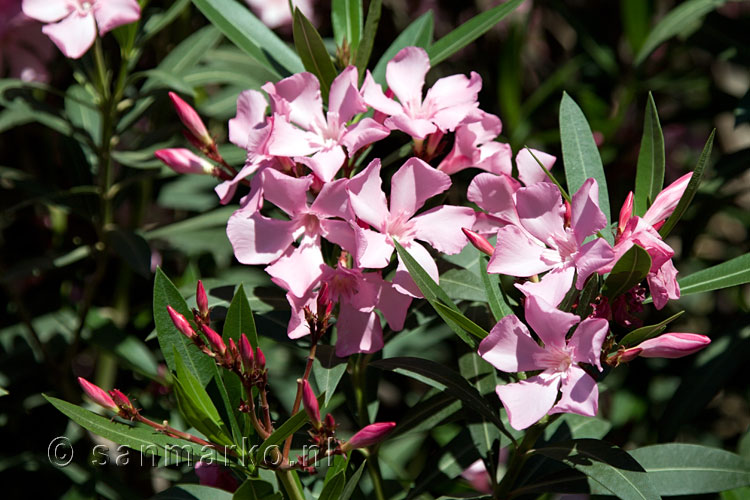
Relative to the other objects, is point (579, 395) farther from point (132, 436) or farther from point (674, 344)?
point (132, 436)

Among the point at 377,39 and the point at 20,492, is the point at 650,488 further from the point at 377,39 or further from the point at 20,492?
the point at 377,39

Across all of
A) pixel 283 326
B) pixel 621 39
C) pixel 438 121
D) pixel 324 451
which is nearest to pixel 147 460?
pixel 283 326

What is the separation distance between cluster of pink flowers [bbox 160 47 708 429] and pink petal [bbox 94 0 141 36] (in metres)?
0.31

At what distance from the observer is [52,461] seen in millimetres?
1530

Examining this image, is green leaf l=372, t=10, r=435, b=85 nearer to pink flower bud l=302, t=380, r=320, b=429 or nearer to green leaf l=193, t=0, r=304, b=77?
green leaf l=193, t=0, r=304, b=77

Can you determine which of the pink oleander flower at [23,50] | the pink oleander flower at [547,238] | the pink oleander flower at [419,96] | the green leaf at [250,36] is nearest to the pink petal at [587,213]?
the pink oleander flower at [547,238]

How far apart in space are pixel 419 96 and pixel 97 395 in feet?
1.88

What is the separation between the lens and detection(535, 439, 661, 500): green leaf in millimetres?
945

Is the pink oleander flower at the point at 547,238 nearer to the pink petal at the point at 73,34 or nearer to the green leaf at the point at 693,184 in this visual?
the green leaf at the point at 693,184

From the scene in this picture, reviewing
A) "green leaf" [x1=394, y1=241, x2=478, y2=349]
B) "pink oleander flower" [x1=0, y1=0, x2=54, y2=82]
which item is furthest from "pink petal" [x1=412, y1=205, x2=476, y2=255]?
"pink oleander flower" [x1=0, y1=0, x2=54, y2=82]

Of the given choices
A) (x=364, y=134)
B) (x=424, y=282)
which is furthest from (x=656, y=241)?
(x=364, y=134)

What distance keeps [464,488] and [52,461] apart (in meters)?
0.82

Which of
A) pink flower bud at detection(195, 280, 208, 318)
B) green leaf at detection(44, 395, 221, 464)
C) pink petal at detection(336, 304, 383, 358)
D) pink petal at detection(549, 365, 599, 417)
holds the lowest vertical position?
green leaf at detection(44, 395, 221, 464)

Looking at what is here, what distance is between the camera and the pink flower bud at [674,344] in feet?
2.83
